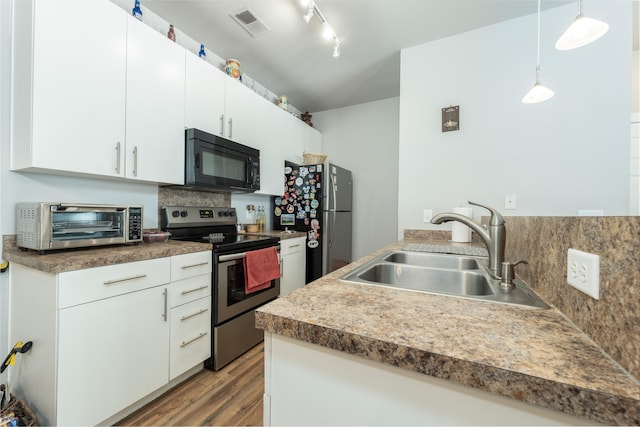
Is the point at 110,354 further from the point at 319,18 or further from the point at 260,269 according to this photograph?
the point at 319,18

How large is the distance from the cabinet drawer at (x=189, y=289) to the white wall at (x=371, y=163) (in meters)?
2.17

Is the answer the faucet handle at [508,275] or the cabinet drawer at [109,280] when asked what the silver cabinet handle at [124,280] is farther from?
the faucet handle at [508,275]

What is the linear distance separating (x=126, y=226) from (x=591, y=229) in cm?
193

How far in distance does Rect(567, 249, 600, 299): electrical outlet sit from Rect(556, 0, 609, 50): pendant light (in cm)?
106

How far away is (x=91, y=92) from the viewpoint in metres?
1.41

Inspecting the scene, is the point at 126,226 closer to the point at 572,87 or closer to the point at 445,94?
the point at 445,94

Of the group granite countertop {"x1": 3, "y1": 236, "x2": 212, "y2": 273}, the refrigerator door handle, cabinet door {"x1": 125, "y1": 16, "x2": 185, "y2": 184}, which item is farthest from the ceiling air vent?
granite countertop {"x1": 3, "y1": 236, "x2": 212, "y2": 273}

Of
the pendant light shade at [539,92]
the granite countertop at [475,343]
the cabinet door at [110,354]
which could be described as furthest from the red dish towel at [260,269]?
the pendant light shade at [539,92]

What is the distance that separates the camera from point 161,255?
57.2 inches

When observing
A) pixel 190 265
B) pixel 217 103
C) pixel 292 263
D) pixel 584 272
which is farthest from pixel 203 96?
pixel 584 272

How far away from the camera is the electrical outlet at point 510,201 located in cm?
201

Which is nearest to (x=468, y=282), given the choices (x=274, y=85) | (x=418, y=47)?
(x=418, y=47)

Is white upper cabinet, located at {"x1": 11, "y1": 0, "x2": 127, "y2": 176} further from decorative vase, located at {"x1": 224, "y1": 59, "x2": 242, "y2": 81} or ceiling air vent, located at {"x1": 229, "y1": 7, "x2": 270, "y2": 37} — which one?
decorative vase, located at {"x1": 224, "y1": 59, "x2": 242, "y2": 81}

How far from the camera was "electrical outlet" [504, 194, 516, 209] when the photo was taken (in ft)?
6.58
